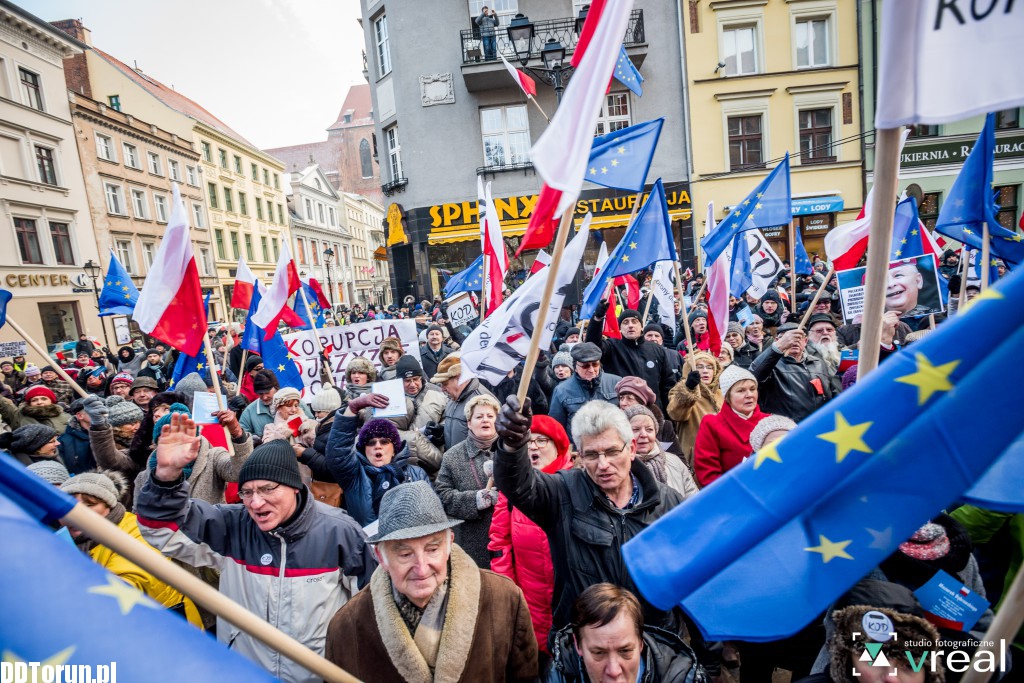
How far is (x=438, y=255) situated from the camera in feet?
65.7

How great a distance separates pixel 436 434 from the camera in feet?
15.0

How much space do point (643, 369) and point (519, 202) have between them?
14.9m

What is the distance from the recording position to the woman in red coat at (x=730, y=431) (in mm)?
3408

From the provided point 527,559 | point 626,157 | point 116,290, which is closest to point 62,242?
point 116,290

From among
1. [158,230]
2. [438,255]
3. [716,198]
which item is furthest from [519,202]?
[158,230]

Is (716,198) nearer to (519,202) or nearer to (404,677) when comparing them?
(519,202)

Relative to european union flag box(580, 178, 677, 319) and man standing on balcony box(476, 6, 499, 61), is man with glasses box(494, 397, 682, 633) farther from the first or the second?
man standing on balcony box(476, 6, 499, 61)

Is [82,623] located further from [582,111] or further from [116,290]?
[116,290]

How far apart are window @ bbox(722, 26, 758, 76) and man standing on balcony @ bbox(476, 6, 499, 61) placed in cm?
818

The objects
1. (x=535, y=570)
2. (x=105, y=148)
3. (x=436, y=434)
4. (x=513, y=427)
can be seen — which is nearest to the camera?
(x=513, y=427)

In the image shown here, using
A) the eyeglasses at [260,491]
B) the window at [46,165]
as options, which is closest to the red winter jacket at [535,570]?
the eyeglasses at [260,491]

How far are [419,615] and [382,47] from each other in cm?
2297

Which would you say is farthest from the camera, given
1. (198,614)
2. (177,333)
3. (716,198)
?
(716,198)

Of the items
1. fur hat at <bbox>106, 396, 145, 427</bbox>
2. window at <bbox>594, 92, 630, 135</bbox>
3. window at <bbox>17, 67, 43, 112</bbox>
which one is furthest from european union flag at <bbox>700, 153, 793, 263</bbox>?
window at <bbox>17, 67, 43, 112</bbox>
